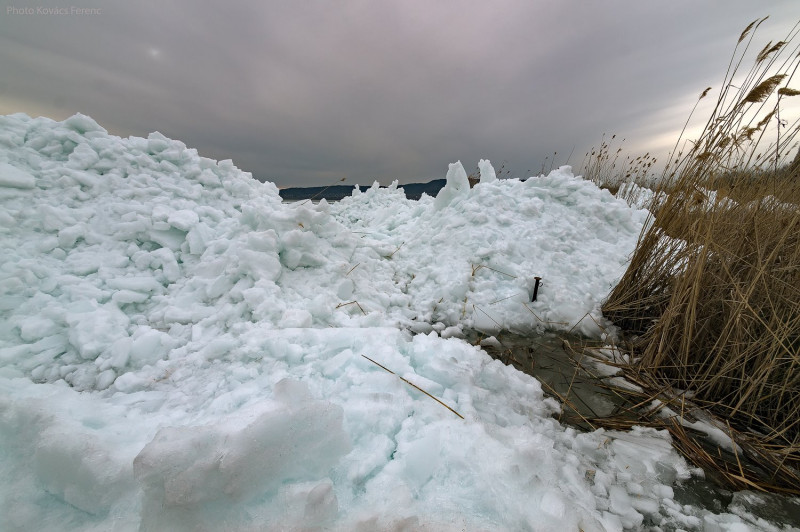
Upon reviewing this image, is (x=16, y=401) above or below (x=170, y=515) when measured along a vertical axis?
above

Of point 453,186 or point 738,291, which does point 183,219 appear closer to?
point 453,186

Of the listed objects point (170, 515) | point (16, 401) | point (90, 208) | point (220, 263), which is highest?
point (90, 208)

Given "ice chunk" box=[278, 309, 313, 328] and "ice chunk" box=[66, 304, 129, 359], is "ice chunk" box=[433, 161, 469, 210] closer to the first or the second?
"ice chunk" box=[278, 309, 313, 328]

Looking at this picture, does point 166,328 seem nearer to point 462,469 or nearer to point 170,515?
point 170,515

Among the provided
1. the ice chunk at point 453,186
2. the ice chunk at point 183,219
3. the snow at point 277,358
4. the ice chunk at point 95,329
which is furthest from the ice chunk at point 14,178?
the ice chunk at point 453,186

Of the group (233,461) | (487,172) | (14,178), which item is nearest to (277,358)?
(233,461)

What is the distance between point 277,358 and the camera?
1.74 metres

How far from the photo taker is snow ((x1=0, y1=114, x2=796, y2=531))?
40.6 inches

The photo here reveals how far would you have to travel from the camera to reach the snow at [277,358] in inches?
40.6

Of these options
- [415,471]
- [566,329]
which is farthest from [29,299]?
[566,329]

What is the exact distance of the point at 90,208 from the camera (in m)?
2.56


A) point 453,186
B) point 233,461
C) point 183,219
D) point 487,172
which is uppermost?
point 487,172

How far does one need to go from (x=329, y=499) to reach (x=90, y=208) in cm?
298

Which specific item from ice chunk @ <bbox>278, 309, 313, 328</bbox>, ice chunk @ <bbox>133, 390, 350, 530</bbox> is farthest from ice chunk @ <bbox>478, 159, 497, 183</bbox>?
ice chunk @ <bbox>133, 390, 350, 530</bbox>
